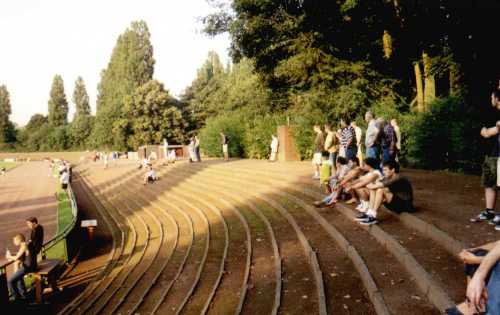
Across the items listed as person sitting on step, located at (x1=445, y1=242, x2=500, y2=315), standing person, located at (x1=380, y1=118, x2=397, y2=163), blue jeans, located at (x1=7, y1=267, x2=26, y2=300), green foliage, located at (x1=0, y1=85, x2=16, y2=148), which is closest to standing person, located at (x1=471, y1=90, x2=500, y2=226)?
person sitting on step, located at (x1=445, y1=242, x2=500, y2=315)

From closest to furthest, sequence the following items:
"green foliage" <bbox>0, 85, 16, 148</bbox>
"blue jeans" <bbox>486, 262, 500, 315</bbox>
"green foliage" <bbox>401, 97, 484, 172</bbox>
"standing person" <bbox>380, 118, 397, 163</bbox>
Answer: "blue jeans" <bbox>486, 262, 500, 315</bbox>
"standing person" <bbox>380, 118, 397, 163</bbox>
"green foliage" <bbox>401, 97, 484, 172</bbox>
"green foliage" <bbox>0, 85, 16, 148</bbox>

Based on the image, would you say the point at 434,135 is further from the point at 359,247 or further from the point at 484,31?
the point at 359,247

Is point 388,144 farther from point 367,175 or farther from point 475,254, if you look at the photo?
point 475,254

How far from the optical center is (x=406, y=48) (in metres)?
20.5

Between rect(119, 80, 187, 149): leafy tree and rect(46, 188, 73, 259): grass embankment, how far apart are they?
A: 92.7 ft

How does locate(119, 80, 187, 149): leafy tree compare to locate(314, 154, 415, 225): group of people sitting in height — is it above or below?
above

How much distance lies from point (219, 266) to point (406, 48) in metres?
17.0

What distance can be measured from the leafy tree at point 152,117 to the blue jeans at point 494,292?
51444 mm

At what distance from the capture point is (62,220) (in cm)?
1683

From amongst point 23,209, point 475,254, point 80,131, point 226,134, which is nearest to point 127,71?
point 80,131

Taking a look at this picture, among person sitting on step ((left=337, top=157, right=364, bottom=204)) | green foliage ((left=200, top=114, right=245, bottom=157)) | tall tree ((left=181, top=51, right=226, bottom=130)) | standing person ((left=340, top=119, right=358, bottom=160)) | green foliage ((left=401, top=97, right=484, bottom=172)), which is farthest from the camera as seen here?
tall tree ((left=181, top=51, right=226, bottom=130))

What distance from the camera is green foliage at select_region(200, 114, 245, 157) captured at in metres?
28.8

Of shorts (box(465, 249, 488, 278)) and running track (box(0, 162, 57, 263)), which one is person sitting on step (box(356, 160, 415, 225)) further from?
running track (box(0, 162, 57, 263))

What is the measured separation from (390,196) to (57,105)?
92.2m
